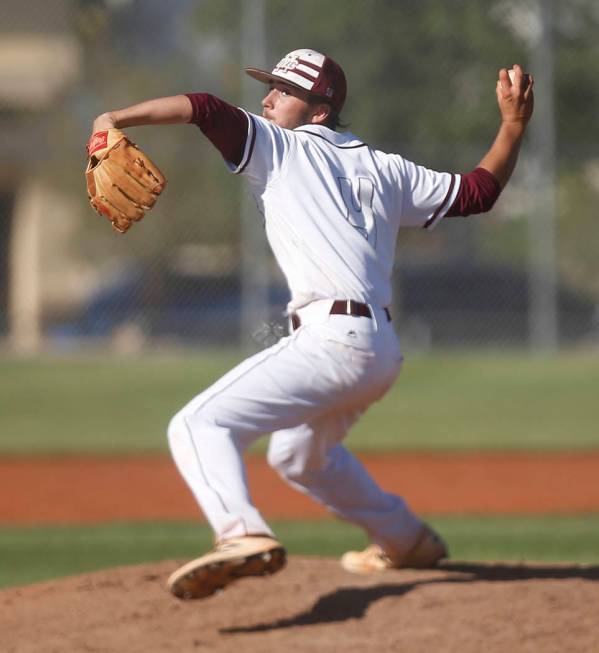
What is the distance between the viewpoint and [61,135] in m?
17.7

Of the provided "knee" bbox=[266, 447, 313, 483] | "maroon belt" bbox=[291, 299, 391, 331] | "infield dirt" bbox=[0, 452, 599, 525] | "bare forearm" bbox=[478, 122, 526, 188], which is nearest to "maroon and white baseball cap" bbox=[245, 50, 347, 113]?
"bare forearm" bbox=[478, 122, 526, 188]

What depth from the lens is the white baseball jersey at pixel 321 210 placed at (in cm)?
379

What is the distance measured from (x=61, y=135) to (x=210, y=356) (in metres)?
4.43

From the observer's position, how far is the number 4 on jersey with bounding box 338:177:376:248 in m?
3.87

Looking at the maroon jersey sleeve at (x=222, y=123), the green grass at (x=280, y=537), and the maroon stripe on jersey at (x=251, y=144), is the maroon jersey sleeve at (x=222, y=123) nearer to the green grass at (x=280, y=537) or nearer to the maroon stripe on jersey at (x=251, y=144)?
the maroon stripe on jersey at (x=251, y=144)

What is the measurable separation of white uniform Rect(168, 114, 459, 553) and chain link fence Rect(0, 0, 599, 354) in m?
10.4

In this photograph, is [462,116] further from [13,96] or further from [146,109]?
[146,109]

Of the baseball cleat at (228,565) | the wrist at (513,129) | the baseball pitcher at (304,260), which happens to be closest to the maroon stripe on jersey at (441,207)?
the baseball pitcher at (304,260)

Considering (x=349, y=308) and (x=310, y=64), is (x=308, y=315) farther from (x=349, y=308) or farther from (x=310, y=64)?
(x=310, y=64)

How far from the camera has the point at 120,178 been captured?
363cm

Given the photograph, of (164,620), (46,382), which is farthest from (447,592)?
(46,382)

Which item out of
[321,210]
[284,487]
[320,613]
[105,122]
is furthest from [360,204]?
[284,487]

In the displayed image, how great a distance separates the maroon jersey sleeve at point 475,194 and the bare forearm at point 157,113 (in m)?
0.98

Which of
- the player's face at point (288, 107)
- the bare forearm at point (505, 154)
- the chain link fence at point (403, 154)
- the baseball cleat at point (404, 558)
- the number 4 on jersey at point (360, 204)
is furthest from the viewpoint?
the chain link fence at point (403, 154)
